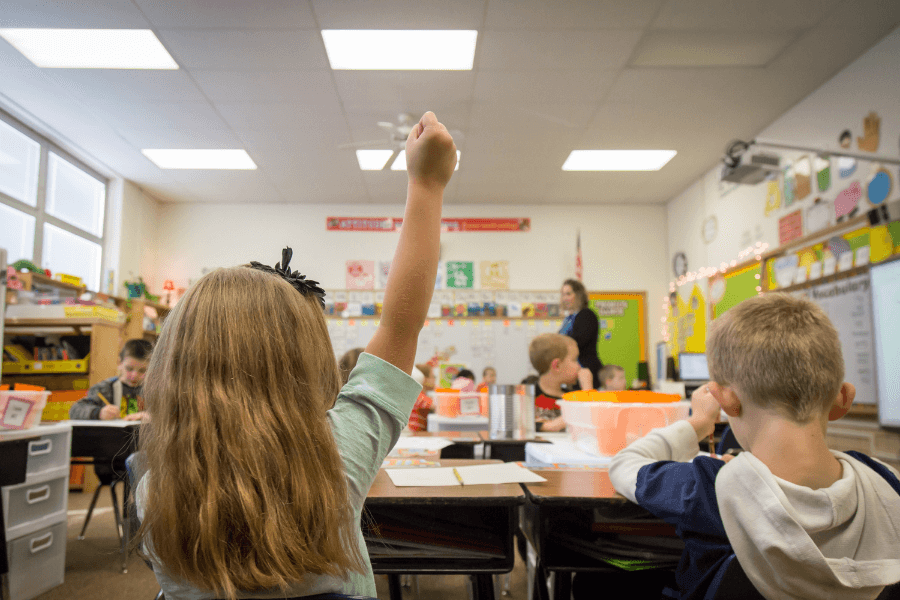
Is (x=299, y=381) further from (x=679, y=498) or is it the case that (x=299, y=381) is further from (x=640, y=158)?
(x=640, y=158)

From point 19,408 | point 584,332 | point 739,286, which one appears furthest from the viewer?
point 739,286

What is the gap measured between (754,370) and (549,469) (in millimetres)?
692

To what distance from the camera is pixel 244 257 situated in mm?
6488

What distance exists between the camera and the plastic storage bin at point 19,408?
7.51ft

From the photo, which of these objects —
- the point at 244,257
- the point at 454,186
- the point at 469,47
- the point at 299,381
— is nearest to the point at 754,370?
the point at 299,381

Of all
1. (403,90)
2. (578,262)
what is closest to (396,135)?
(403,90)

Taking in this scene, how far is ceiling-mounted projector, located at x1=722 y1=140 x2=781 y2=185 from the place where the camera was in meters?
3.52

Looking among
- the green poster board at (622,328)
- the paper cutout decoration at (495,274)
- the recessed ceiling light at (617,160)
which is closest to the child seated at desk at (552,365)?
the recessed ceiling light at (617,160)

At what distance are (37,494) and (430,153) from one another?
269cm

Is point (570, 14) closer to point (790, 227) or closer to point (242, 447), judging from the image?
point (790, 227)

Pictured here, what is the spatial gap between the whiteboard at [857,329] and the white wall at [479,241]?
3.05 meters

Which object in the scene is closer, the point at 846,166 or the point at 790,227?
the point at 846,166

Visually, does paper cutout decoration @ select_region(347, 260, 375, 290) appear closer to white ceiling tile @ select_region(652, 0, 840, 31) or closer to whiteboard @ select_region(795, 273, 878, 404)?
white ceiling tile @ select_region(652, 0, 840, 31)

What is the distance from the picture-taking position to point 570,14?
3.16 meters
